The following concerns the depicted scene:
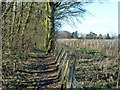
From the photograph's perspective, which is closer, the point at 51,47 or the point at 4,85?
the point at 4,85

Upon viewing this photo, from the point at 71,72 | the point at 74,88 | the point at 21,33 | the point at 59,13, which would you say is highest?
the point at 59,13

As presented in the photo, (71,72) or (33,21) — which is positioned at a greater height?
(33,21)

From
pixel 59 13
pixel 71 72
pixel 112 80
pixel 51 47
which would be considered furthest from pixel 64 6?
pixel 71 72

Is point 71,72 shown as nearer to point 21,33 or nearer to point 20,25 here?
point 21,33

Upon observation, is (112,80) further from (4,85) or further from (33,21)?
(33,21)

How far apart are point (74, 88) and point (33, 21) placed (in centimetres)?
1052

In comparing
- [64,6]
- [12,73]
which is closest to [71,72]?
[12,73]

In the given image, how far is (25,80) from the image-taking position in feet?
18.7

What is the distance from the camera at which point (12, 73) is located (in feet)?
20.5

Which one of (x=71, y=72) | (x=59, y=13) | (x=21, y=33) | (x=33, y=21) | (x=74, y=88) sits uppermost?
(x=59, y=13)

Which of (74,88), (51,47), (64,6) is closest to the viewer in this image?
(74,88)

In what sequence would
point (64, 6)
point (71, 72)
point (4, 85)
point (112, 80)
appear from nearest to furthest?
point (71, 72) < point (4, 85) < point (112, 80) < point (64, 6)

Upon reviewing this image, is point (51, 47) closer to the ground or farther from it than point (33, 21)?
closer to the ground

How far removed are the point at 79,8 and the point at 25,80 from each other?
1608 cm
